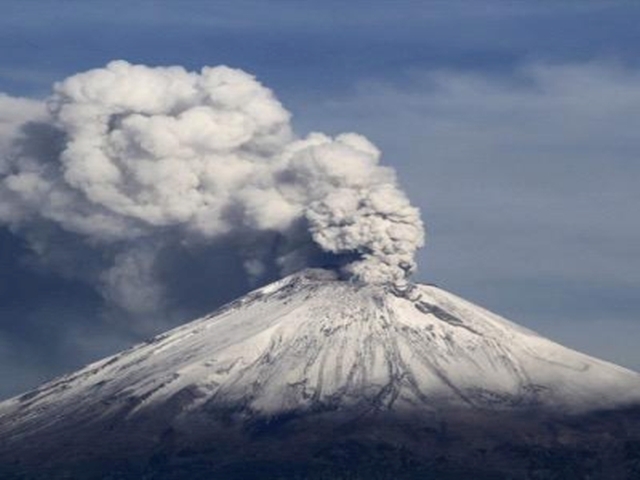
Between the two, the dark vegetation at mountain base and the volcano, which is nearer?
the dark vegetation at mountain base

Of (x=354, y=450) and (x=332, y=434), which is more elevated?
(x=332, y=434)

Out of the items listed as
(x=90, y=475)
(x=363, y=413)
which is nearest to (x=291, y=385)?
(x=363, y=413)

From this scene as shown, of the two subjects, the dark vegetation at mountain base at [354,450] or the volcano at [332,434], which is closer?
the dark vegetation at mountain base at [354,450]

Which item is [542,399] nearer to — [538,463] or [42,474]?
[538,463]

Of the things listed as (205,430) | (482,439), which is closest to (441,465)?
(482,439)

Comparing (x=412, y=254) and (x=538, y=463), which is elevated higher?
(x=412, y=254)

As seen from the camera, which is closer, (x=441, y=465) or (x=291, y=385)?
(x=441, y=465)

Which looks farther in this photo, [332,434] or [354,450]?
[332,434]
